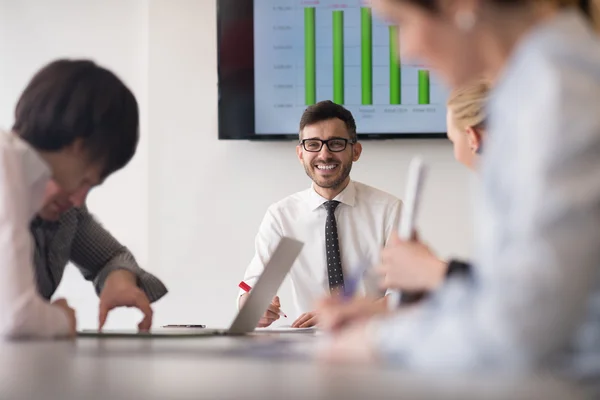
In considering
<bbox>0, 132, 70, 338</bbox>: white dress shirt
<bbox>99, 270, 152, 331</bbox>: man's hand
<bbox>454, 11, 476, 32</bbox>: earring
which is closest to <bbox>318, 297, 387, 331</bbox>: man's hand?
<bbox>454, 11, 476, 32</bbox>: earring

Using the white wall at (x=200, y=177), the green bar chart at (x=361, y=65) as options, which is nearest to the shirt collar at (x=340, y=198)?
the white wall at (x=200, y=177)

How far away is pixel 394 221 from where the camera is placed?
3273 millimetres

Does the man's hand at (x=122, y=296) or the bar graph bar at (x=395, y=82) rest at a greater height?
the bar graph bar at (x=395, y=82)

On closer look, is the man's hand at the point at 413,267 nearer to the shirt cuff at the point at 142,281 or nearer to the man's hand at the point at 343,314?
the man's hand at the point at 343,314

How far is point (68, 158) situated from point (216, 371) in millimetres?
741

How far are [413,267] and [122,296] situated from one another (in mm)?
623

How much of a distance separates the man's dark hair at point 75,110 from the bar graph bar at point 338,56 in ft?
7.56

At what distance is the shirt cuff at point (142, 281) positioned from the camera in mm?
1811

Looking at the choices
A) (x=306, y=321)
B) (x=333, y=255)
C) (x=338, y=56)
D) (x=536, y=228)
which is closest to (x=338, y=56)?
(x=338, y=56)

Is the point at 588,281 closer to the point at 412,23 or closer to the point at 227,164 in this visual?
the point at 412,23

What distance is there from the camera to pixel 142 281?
1.81m

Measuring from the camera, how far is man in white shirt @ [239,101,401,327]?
125 inches

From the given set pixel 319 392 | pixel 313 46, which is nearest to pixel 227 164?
pixel 313 46

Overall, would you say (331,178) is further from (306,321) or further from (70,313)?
(70,313)
